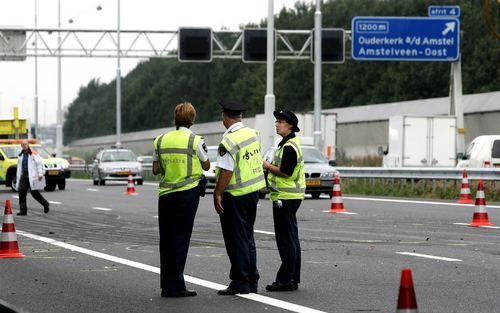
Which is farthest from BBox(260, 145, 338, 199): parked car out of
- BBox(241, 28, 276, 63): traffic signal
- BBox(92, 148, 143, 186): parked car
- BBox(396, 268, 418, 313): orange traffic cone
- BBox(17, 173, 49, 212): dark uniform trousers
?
BBox(396, 268, 418, 313): orange traffic cone

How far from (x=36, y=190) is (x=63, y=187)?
58.9 ft

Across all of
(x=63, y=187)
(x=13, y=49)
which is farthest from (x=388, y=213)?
(x=13, y=49)

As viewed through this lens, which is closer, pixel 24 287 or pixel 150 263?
pixel 24 287

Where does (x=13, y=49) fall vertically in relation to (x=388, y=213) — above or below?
above

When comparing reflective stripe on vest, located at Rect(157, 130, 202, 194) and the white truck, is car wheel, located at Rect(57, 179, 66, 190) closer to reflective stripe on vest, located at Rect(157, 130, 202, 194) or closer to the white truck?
the white truck

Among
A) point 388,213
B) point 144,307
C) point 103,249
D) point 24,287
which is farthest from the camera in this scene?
point 388,213

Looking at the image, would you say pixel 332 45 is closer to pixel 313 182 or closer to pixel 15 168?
pixel 15 168

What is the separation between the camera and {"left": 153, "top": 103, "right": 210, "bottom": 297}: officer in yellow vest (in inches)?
426

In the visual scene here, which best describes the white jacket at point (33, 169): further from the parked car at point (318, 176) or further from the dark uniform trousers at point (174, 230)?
the dark uniform trousers at point (174, 230)

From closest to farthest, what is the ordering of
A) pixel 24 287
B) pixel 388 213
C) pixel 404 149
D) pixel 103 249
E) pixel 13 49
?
pixel 24 287
pixel 103 249
pixel 388 213
pixel 404 149
pixel 13 49

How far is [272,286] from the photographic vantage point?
11.1 m

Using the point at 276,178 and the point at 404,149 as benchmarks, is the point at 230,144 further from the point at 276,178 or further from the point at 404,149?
the point at 404,149

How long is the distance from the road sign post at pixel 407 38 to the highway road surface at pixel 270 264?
68.1 feet

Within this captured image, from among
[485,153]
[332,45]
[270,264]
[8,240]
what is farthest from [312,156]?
[270,264]
